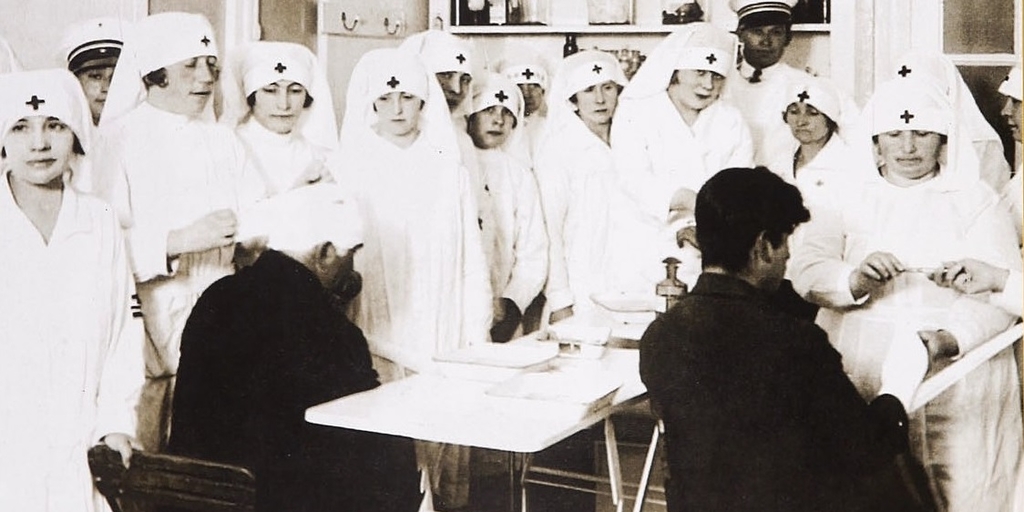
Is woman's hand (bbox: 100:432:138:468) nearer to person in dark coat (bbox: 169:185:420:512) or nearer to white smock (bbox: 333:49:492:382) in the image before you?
person in dark coat (bbox: 169:185:420:512)

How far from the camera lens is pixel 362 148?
309 centimetres

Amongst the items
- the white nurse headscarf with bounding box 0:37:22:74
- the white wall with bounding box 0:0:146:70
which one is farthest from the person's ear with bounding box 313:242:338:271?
the white nurse headscarf with bounding box 0:37:22:74

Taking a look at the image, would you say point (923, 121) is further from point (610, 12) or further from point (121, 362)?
point (121, 362)

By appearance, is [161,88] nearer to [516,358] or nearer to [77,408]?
[77,408]

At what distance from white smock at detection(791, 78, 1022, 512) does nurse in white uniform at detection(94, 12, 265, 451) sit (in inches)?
59.8

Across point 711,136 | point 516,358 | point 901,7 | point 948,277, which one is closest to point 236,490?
point 516,358

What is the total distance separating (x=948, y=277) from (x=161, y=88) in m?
2.00

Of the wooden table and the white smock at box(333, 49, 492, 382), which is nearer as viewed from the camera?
the wooden table

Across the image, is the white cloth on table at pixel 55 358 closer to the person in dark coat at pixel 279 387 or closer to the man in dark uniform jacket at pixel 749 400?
the person in dark coat at pixel 279 387

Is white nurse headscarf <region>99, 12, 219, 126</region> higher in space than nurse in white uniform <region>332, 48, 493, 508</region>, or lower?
higher

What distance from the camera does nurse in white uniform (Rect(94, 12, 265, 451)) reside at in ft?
9.21

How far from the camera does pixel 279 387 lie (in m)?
2.82

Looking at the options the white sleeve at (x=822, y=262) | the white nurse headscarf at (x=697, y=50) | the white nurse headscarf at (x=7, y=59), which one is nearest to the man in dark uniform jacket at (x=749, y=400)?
the white sleeve at (x=822, y=262)

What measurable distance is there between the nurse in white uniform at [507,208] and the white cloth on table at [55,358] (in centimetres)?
103
